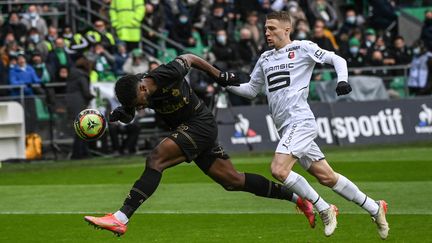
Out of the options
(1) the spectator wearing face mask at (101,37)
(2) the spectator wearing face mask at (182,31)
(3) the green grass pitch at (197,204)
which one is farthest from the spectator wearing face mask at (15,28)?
(3) the green grass pitch at (197,204)

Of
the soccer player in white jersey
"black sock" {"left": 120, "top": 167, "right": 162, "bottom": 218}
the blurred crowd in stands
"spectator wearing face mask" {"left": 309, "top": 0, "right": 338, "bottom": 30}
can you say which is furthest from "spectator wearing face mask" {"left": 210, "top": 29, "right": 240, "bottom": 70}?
"black sock" {"left": 120, "top": 167, "right": 162, "bottom": 218}

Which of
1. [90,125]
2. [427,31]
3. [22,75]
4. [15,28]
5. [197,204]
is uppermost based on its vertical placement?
[90,125]

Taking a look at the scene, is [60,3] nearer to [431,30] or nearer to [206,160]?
[431,30]

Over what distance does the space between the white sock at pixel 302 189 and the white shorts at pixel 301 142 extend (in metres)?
0.22

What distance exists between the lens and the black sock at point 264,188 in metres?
11.9

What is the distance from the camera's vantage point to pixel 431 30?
104ft

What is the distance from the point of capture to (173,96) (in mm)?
11320

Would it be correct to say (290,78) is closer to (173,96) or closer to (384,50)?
(173,96)

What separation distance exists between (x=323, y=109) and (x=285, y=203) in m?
10.9

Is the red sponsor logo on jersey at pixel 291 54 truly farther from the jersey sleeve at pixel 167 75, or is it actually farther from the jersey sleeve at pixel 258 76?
the jersey sleeve at pixel 167 75

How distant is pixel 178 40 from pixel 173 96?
62.9ft

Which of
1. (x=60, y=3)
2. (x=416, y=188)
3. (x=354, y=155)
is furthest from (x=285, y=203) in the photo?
(x=60, y=3)

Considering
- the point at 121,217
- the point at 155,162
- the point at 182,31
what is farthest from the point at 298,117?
the point at 182,31

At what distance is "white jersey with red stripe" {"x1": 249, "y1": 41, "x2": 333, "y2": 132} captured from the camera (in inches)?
454
